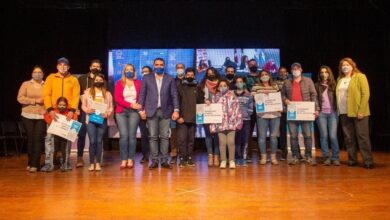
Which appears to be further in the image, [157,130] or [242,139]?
[242,139]

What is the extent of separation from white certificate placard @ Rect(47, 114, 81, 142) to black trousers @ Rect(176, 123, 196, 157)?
4.68 feet

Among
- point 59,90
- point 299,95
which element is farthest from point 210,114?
point 59,90

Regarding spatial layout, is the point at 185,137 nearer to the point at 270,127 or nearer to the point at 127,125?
the point at 127,125

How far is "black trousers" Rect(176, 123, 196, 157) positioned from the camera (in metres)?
5.29

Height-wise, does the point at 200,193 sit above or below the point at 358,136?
below

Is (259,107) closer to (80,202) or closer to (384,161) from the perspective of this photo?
(384,161)

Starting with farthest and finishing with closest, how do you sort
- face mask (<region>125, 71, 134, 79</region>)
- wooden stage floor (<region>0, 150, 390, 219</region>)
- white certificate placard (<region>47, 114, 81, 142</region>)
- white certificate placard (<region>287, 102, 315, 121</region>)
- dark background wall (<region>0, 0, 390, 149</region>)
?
1. dark background wall (<region>0, 0, 390, 149</region>)
2. white certificate placard (<region>287, 102, 315, 121</region>)
3. face mask (<region>125, 71, 134, 79</region>)
4. white certificate placard (<region>47, 114, 81, 142</region>)
5. wooden stage floor (<region>0, 150, 390, 219</region>)

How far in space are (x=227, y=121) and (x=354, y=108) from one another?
1.79 m

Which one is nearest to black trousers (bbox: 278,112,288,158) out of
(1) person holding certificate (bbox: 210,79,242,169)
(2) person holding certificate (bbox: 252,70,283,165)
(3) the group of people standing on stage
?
(3) the group of people standing on stage

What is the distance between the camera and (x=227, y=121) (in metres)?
5.08

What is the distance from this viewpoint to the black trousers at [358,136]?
520 cm

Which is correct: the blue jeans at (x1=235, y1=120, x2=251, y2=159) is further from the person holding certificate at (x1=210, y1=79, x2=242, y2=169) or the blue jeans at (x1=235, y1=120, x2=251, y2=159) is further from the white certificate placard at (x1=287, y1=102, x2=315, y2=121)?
the white certificate placard at (x1=287, y1=102, x2=315, y2=121)

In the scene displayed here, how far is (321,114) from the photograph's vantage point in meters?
5.43

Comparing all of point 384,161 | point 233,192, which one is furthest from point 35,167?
point 384,161
